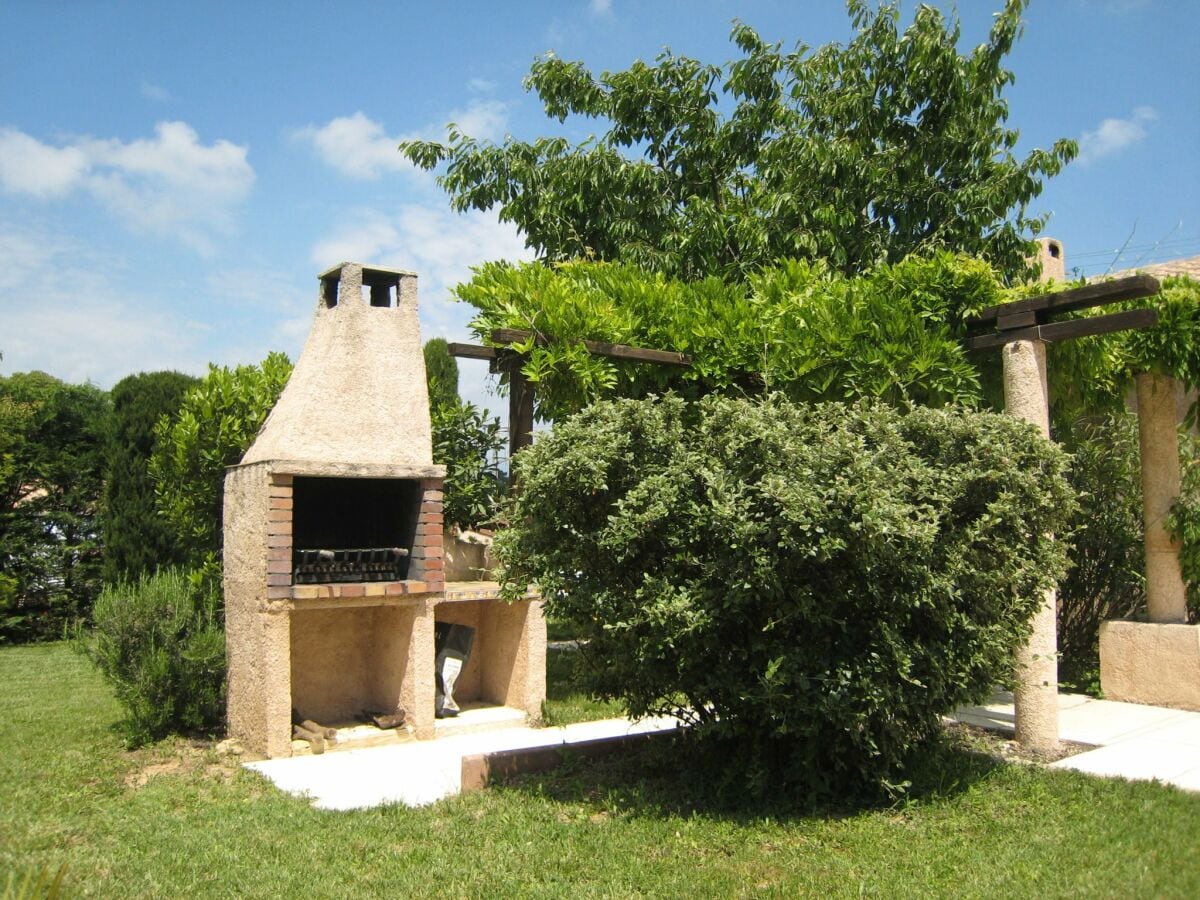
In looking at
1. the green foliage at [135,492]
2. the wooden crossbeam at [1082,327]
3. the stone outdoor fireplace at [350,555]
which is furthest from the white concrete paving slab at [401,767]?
the green foliage at [135,492]

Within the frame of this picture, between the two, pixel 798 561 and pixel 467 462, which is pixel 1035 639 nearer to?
pixel 798 561

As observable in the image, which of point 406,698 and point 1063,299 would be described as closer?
point 1063,299

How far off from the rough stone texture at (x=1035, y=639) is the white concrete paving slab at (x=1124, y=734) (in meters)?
0.29

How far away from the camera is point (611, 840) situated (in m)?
4.98

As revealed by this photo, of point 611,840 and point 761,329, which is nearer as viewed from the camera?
point 611,840

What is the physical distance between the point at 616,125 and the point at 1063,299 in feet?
22.5

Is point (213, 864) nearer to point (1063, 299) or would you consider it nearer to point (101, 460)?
point (1063, 299)

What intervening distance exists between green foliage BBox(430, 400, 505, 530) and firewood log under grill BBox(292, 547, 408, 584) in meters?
1.41

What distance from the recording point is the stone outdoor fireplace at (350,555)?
7.42 meters

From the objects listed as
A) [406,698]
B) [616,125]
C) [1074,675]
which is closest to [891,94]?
[616,125]

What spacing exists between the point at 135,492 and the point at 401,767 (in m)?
8.92

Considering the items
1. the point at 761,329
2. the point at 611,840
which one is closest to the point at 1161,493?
the point at 761,329

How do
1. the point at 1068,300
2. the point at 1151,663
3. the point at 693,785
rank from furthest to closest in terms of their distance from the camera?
the point at 1151,663 < the point at 1068,300 < the point at 693,785

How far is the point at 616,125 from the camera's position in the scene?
12.1 m
